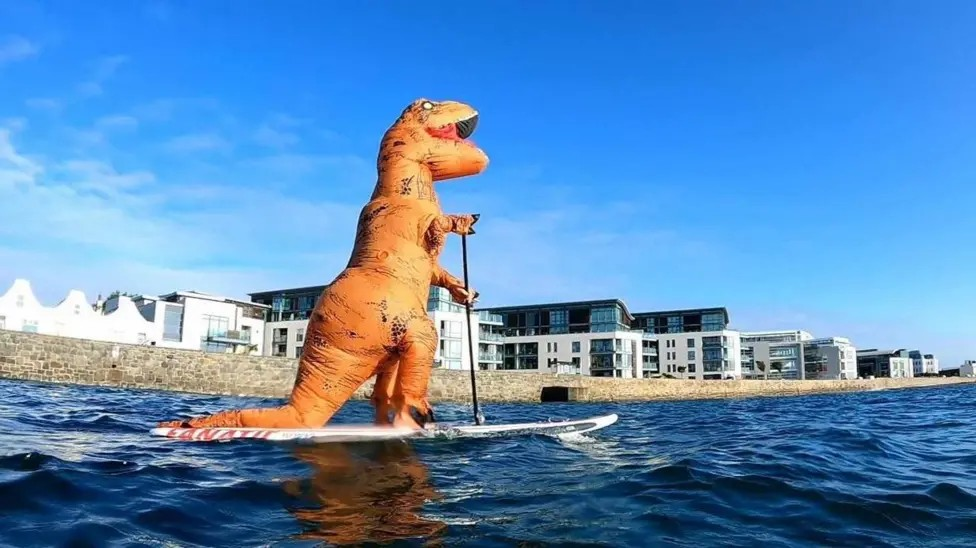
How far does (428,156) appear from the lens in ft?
26.0

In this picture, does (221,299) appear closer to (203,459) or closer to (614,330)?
(614,330)

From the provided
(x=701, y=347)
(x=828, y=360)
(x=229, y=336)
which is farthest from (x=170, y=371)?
(x=828, y=360)

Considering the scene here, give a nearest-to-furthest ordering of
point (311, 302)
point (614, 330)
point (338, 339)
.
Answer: point (338, 339), point (311, 302), point (614, 330)

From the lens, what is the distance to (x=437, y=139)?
316 inches

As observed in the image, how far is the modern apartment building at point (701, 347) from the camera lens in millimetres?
76500

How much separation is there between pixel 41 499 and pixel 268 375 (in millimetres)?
22318

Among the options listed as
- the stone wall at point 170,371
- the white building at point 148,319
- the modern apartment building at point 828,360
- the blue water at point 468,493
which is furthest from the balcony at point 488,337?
the blue water at point 468,493

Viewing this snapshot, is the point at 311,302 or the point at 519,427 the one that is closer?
the point at 519,427

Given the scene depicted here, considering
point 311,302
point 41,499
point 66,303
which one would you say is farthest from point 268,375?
point 311,302

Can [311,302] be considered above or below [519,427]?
above

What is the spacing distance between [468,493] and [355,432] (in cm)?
257

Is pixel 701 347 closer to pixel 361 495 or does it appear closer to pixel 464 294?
pixel 464 294

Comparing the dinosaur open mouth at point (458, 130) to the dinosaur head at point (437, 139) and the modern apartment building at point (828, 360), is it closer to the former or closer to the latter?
the dinosaur head at point (437, 139)

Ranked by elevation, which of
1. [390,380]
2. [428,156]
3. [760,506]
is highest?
[428,156]
